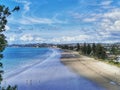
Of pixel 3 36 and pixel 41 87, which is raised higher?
pixel 3 36

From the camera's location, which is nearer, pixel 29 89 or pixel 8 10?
pixel 8 10

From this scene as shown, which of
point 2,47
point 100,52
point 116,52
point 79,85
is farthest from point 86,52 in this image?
point 2,47

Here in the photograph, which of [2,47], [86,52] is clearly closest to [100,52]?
[86,52]

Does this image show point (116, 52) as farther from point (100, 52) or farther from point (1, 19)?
point (1, 19)

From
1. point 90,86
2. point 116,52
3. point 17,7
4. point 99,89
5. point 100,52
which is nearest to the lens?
point 17,7

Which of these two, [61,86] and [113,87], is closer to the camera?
[113,87]

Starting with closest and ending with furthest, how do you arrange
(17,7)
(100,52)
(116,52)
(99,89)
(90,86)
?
(17,7)
(99,89)
(90,86)
(100,52)
(116,52)

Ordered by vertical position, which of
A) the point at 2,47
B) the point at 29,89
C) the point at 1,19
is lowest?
the point at 29,89

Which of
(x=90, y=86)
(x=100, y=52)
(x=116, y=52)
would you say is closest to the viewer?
(x=90, y=86)

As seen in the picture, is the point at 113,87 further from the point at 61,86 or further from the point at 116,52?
the point at 116,52
